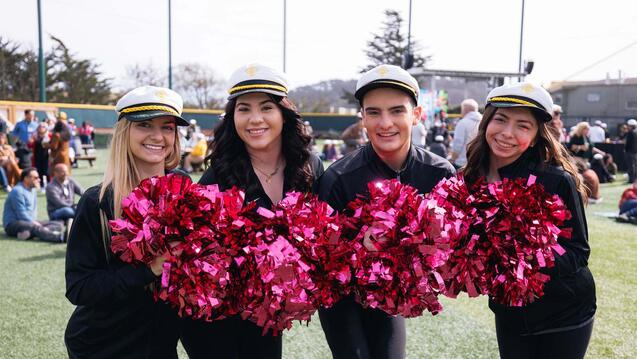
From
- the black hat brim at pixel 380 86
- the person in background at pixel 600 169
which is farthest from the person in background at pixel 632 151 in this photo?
the black hat brim at pixel 380 86

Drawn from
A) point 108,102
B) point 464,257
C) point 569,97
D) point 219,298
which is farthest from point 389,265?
point 569,97

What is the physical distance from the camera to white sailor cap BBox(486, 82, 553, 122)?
2.35 metres

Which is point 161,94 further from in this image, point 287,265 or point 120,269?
point 287,265

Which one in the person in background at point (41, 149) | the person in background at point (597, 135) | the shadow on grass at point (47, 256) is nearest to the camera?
the shadow on grass at point (47, 256)

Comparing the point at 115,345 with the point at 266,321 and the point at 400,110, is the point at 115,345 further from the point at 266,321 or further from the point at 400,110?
the point at 400,110

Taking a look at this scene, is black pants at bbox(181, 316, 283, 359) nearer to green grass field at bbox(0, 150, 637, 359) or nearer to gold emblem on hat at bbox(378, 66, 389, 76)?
gold emblem on hat at bbox(378, 66, 389, 76)

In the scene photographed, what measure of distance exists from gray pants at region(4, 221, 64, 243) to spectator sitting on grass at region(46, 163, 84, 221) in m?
0.20

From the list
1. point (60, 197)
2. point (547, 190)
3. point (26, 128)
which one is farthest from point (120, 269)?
point (26, 128)

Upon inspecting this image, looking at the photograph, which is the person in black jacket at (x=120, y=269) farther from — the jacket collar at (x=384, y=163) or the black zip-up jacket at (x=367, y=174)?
the jacket collar at (x=384, y=163)

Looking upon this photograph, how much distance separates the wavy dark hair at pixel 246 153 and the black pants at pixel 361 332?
0.56 meters

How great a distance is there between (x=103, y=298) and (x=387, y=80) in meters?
1.42

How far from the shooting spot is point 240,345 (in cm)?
237

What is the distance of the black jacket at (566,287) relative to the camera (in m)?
2.22

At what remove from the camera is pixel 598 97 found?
154 ft
